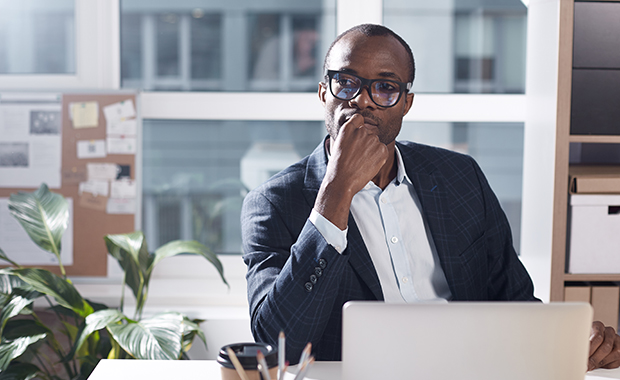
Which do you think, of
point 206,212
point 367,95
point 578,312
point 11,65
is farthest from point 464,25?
point 11,65

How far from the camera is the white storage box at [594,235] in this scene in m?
1.74

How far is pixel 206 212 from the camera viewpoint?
2301mm

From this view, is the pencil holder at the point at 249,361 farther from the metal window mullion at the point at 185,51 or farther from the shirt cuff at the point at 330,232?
the metal window mullion at the point at 185,51

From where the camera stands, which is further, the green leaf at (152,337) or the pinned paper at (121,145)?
the pinned paper at (121,145)

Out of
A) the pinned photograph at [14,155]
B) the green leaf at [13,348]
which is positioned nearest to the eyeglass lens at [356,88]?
the green leaf at [13,348]

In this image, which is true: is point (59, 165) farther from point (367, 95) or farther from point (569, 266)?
point (569, 266)

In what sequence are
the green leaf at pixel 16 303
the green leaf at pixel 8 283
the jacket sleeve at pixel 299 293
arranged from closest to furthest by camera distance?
the jacket sleeve at pixel 299 293 → the green leaf at pixel 16 303 → the green leaf at pixel 8 283

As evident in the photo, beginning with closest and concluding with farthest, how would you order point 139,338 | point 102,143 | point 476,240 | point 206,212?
point 476,240
point 139,338
point 102,143
point 206,212

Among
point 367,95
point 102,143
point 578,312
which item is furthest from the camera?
→ point 102,143

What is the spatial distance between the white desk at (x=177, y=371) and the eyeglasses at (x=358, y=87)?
64 centimetres

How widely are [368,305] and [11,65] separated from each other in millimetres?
2093

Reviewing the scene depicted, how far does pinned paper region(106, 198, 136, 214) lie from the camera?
215cm

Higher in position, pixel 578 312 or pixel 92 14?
pixel 92 14

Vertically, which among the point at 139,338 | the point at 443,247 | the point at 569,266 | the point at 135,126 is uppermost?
the point at 135,126
